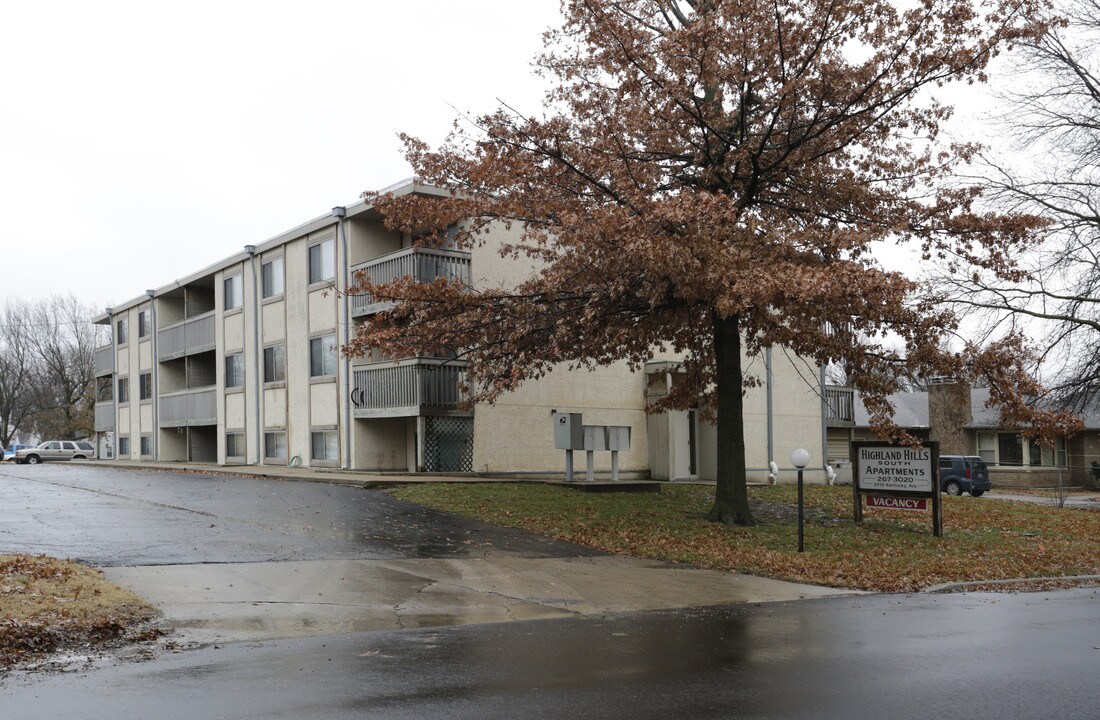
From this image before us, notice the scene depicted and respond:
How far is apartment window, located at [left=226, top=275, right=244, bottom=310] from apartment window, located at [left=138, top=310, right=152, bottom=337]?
33.8 ft

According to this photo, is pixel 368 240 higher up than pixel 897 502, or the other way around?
pixel 368 240

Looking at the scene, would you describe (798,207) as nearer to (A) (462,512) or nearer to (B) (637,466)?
(A) (462,512)

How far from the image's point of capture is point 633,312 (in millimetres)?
18172

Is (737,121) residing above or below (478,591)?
above

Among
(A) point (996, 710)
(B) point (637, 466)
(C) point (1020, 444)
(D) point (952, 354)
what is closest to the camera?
(A) point (996, 710)

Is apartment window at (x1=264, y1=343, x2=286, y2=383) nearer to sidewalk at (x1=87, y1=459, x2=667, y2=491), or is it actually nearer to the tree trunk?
sidewalk at (x1=87, y1=459, x2=667, y2=491)

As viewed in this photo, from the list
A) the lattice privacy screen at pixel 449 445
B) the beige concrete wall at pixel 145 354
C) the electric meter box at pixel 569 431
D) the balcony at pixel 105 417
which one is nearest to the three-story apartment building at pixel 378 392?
the lattice privacy screen at pixel 449 445

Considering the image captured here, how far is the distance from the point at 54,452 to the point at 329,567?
52619 millimetres

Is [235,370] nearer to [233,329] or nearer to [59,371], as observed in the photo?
[233,329]

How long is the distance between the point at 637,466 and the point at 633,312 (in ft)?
46.8

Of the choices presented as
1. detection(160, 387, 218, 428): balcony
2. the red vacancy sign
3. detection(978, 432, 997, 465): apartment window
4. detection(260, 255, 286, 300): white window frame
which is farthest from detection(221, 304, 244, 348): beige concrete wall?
detection(978, 432, 997, 465): apartment window

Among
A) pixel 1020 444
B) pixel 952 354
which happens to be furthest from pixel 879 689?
pixel 1020 444

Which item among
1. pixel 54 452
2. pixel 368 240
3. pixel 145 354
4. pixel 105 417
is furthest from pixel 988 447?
pixel 54 452

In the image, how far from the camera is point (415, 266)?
87.4 ft
